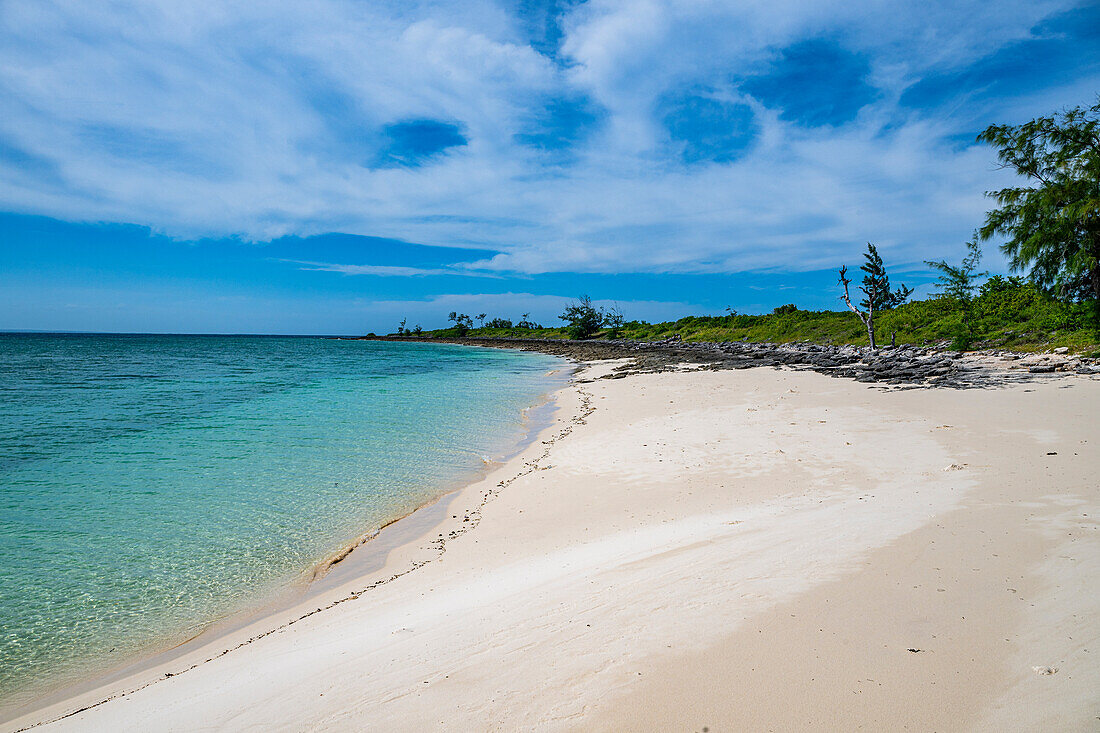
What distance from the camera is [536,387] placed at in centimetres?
2788

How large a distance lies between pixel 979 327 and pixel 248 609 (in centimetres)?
3399

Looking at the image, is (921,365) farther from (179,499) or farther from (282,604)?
(179,499)

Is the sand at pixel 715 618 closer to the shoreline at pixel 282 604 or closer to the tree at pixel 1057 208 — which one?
the shoreline at pixel 282 604

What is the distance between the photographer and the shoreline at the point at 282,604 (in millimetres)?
4453

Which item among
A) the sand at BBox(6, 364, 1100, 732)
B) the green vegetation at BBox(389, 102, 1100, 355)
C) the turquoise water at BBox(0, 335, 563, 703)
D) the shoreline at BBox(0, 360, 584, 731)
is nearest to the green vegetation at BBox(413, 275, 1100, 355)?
the green vegetation at BBox(389, 102, 1100, 355)

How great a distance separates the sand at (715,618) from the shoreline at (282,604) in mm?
77

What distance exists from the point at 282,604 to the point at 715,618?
5062 mm

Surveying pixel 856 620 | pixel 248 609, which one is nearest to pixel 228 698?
A: pixel 248 609

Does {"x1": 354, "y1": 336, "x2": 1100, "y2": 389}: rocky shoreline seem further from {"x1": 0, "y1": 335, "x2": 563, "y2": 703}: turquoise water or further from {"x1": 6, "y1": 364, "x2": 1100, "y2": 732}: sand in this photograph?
{"x1": 0, "y1": 335, "x2": 563, "y2": 703}: turquoise water

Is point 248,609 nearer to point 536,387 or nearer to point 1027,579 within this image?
point 1027,579

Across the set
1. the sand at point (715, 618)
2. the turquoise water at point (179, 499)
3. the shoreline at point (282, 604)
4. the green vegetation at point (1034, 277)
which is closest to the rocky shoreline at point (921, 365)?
the green vegetation at point (1034, 277)

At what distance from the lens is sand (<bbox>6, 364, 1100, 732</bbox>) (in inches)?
102

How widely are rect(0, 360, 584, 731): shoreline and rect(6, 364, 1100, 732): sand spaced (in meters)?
0.08

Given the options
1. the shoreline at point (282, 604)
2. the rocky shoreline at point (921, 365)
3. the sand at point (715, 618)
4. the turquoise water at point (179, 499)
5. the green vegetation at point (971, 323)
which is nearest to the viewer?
the sand at point (715, 618)
